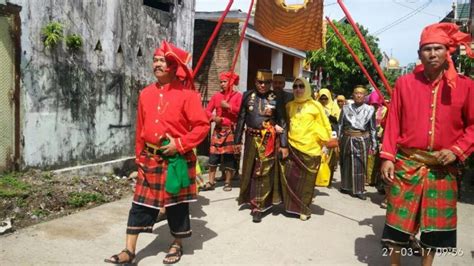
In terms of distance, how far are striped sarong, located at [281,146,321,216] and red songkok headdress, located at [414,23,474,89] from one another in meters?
2.42

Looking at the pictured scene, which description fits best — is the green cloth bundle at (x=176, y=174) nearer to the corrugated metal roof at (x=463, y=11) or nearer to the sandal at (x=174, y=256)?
the sandal at (x=174, y=256)

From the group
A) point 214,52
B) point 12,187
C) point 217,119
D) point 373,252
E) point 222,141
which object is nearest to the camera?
point 373,252

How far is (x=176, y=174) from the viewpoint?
3549mm

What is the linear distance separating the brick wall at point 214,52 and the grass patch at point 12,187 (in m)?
7.00

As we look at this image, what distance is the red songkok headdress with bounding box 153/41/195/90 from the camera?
355 cm

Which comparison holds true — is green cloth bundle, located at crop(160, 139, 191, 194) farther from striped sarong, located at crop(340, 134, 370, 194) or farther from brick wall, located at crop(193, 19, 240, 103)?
brick wall, located at crop(193, 19, 240, 103)

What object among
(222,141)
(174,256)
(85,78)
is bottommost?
(174,256)

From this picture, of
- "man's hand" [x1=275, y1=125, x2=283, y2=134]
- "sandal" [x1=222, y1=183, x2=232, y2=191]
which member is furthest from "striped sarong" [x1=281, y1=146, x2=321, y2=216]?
"sandal" [x1=222, y1=183, x2=232, y2=191]

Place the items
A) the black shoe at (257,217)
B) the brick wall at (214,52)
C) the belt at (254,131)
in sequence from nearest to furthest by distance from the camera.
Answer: the black shoe at (257,217) → the belt at (254,131) → the brick wall at (214,52)

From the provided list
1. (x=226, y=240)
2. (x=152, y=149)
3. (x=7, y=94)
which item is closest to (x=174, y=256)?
(x=226, y=240)

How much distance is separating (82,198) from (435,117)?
4.21 meters

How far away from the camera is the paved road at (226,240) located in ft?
12.6

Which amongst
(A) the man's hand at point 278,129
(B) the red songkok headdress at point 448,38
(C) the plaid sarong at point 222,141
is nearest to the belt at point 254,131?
(A) the man's hand at point 278,129

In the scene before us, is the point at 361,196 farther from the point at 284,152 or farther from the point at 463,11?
the point at 463,11
